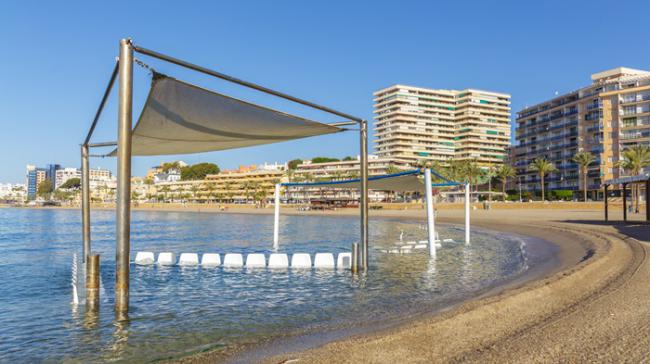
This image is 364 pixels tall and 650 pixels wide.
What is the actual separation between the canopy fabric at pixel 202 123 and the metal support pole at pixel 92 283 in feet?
8.07

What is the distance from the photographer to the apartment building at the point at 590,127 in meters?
81.0

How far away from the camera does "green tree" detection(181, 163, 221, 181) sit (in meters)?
184

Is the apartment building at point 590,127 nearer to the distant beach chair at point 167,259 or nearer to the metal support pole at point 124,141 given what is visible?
the distant beach chair at point 167,259

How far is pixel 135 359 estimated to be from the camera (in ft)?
17.9

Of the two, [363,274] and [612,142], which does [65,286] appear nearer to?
[363,274]

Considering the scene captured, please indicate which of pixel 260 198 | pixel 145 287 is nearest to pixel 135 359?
pixel 145 287

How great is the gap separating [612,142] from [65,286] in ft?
303

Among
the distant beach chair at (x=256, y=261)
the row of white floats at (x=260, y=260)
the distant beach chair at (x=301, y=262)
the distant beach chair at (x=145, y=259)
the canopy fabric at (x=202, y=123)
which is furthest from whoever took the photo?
the distant beach chair at (x=145, y=259)

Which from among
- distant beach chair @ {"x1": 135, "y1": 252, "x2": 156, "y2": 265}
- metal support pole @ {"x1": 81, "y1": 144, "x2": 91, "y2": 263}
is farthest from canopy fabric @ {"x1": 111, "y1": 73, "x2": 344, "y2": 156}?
distant beach chair @ {"x1": 135, "y1": 252, "x2": 156, "y2": 265}

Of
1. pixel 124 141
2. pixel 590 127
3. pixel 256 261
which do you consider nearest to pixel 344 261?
pixel 256 261

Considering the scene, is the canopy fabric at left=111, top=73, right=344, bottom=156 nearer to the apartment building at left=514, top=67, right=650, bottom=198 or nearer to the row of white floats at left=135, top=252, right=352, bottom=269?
the row of white floats at left=135, top=252, right=352, bottom=269

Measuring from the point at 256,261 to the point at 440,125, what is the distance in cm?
13905

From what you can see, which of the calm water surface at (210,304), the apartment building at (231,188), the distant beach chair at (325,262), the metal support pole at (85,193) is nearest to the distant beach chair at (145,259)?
the calm water surface at (210,304)

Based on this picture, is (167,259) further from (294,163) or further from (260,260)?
(294,163)
